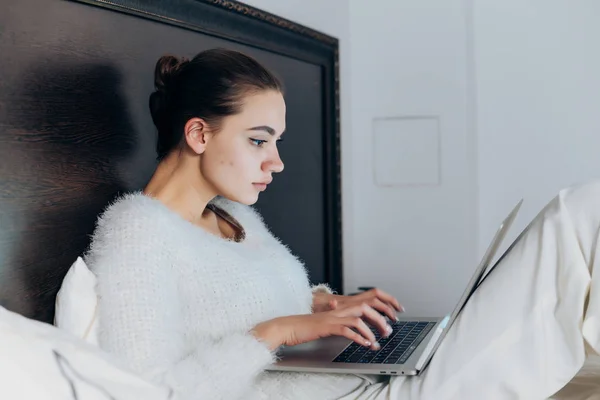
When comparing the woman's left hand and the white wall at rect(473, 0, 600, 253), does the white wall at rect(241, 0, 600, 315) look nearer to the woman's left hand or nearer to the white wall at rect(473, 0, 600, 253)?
the white wall at rect(473, 0, 600, 253)

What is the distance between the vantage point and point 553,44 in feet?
10.0

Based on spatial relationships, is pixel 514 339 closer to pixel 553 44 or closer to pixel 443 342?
pixel 443 342

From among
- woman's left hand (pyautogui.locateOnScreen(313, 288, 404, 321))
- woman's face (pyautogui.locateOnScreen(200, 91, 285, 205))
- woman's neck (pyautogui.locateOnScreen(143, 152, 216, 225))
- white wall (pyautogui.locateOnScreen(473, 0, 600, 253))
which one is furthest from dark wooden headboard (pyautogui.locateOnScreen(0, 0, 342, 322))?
white wall (pyautogui.locateOnScreen(473, 0, 600, 253))

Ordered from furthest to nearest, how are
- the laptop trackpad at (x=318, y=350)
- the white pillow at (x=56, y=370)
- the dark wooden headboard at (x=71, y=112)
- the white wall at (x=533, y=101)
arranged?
1. the white wall at (x=533, y=101)
2. the laptop trackpad at (x=318, y=350)
3. the dark wooden headboard at (x=71, y=112)
4. the white pillow at (x=56, y=370)

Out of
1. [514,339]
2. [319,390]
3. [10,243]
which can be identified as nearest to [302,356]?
[319,390]

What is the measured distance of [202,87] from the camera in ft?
5.21

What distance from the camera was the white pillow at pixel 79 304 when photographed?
1316mm

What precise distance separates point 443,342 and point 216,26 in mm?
1042

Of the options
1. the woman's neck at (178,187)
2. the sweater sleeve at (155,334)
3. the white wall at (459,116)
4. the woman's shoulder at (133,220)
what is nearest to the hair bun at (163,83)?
the woman's neck at (178,187)

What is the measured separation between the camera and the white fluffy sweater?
1288mm

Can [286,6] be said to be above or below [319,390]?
above

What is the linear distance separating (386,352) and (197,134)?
57 cm

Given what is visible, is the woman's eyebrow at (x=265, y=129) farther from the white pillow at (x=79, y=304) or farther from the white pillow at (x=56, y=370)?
the white pillow at (x=56, y=370)

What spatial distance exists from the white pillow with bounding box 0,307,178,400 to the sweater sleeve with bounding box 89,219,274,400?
0.67 feet
